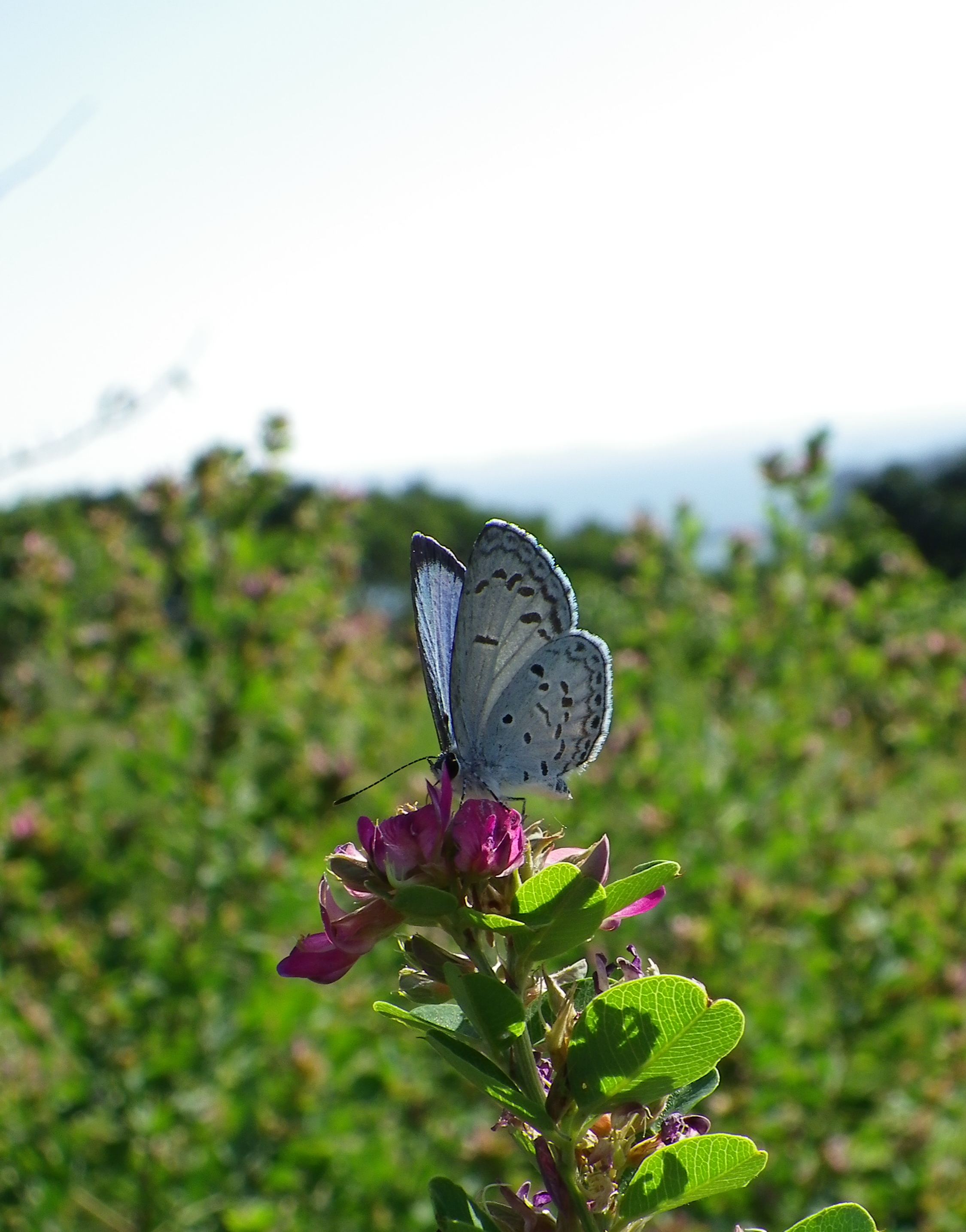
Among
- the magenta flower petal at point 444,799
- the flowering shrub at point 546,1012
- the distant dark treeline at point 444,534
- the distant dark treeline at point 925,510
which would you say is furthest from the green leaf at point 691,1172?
the distant dark treeline at point 925,510

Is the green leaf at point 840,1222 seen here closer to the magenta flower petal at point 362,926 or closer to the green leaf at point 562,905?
the green leaf at point 562,905

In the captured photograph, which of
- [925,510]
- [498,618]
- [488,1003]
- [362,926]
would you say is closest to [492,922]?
[488,1003]

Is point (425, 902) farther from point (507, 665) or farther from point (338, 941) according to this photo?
point (507, 665)

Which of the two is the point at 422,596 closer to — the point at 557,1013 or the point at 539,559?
the point at 539,559

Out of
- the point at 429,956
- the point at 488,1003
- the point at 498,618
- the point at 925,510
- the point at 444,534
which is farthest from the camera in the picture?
the point at 925,510

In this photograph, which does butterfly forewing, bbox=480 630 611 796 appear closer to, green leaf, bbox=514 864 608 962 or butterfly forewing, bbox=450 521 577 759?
butterfly forewing, bbox=450 521 577 759

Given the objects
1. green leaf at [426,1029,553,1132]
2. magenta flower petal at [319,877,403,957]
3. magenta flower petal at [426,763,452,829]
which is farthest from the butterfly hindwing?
green leaf at [426,1029,553,1132]
